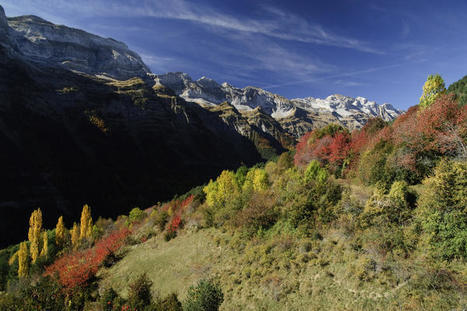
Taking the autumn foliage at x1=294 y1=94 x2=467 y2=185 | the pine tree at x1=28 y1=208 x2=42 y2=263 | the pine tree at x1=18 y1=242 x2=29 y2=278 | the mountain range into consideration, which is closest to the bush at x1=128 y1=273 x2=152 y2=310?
the autumn foliage at x1=294 y1=94 x2=467 y2=185

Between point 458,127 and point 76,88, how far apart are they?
188 m

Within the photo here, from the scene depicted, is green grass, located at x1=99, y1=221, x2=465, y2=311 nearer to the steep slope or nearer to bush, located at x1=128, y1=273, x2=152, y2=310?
bush, located at x1=128, y1=273, x2=152, y2=310

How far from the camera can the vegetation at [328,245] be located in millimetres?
11133

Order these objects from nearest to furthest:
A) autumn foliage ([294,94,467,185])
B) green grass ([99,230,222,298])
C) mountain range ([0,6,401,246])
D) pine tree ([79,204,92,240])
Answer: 1. autumn foliage ([294,94,467,185])
2. green grass ([99,230,222,298])
3. pine tree ([79,204,92,240])
4. mountain range ([0,6,401,246])

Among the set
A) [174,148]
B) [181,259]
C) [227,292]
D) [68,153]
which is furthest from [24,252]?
[174,148]

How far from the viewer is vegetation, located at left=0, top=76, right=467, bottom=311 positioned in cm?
1113

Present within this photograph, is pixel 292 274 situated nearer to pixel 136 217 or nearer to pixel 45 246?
pixel 136 217

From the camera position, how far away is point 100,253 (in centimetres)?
2964

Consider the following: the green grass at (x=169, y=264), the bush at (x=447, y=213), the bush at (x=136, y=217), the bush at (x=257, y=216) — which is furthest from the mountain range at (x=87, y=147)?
the bush at (x=447, y=213)

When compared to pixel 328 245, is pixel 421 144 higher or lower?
higher

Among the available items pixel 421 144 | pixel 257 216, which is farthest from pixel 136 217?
pixel 421 144

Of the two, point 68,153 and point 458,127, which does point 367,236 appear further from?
point 68,153

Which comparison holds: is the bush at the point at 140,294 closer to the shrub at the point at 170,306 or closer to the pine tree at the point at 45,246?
the shrub at the point at 170,306

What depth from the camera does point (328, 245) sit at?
1544cm
